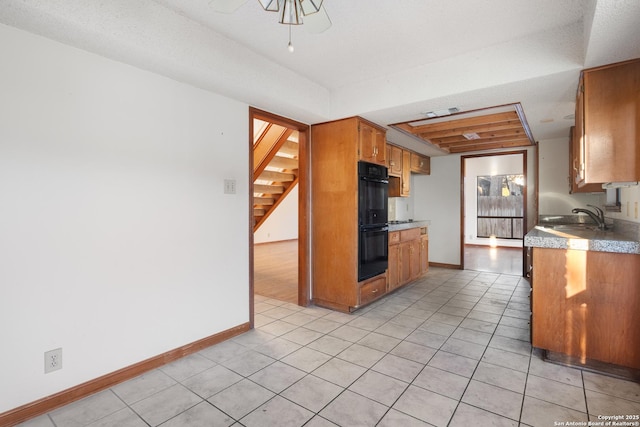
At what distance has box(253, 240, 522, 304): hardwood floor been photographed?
456 cm

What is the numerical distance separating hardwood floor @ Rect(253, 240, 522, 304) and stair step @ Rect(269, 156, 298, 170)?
1901mm

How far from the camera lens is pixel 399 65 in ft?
9.44

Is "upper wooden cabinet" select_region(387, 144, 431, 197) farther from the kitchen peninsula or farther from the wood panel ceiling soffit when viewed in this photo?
the kitchen peninsula

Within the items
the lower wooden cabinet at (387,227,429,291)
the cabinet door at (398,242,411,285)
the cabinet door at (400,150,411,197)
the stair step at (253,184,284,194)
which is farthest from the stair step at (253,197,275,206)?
the cabinet door at (398,242,411,285)

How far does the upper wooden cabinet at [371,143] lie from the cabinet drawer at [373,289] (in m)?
1.42

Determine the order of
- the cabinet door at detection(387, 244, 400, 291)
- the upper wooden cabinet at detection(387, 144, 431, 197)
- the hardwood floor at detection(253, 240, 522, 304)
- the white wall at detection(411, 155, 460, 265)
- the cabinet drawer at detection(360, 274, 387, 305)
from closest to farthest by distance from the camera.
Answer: the cabinet drawer at detection(360, 274, 387, 305) → the cabinet door at detection(387, 244, 400, 291) → the hardwood floor at detection(253, 240, 522, 304) → the upper wooden cabinet at detection(387, 144, 431, 197) → the white wall at detection(411, 155, 460, 265)

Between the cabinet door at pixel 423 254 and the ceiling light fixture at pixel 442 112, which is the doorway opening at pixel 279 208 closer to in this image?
the ceiling light fixture at pixel 442 112

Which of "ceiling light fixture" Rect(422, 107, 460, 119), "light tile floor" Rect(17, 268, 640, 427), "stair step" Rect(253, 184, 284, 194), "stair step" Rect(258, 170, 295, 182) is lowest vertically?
"light tile floor" Rect(17, 268, 640, 427)

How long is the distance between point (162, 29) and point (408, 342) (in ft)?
9.78

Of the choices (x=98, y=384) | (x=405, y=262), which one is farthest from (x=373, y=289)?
(x=98, y=384)

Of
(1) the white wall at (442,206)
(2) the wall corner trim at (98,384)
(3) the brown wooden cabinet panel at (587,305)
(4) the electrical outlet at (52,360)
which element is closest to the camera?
(2) the wall corner trim at (98,384)

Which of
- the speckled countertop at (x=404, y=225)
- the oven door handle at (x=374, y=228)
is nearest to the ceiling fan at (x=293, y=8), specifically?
the oven door handle at (x=374, y=228)

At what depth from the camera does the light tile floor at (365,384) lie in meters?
1.78

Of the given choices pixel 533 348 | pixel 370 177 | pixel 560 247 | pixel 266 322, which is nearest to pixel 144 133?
pixel 266 322
